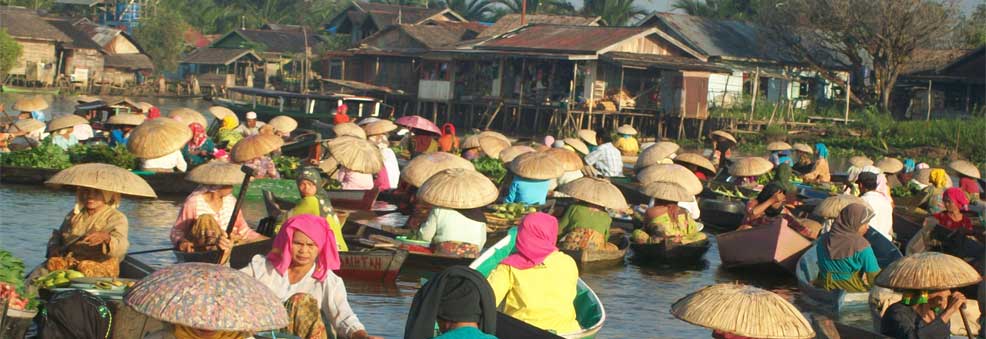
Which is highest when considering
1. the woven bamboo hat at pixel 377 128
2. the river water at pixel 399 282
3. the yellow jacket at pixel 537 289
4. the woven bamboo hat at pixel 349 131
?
the woven bamboo hat at pixel 377 128

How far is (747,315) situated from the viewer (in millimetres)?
5992

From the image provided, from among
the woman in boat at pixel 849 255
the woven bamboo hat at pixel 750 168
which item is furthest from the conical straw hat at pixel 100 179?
the woven bamboo hat at pixel 750 168

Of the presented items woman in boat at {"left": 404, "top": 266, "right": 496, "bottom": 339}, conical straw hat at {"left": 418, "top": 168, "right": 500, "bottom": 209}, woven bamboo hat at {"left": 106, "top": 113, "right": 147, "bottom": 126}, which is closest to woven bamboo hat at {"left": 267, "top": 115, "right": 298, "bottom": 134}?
woven bamboo hat at {"left": 106, "top": 113, "right": 147, "bottom": 126}

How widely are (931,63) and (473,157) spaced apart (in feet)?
92.1

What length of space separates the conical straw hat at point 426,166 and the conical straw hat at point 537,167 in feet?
2.06

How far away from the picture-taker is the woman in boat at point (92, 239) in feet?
27.9

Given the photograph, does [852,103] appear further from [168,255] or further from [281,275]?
[281,275]

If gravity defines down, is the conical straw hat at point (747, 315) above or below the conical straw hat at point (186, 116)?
below

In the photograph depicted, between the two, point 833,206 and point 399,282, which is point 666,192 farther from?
point 399,282

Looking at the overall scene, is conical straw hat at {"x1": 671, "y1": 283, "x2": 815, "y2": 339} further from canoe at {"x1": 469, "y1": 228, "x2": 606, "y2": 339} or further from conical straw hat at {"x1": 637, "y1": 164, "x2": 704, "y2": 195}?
conical straw hat at {"x1": 637, "y1": 164, "x2": 704, "y2": 195}

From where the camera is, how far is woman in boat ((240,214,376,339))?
21.4ft

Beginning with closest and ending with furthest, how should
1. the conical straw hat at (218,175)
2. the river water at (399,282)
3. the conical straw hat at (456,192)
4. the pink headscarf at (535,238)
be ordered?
1. the pink headscarf at (535,238)
2. the conical straw hat at (218,175)
3. the river water at (399,282)
4. the conical straw hat at (456,192)

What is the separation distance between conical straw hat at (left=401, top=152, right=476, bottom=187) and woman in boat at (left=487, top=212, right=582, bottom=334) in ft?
23.1

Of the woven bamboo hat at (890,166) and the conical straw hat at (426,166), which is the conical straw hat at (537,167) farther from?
the woven bamboo hat at (890,166)
